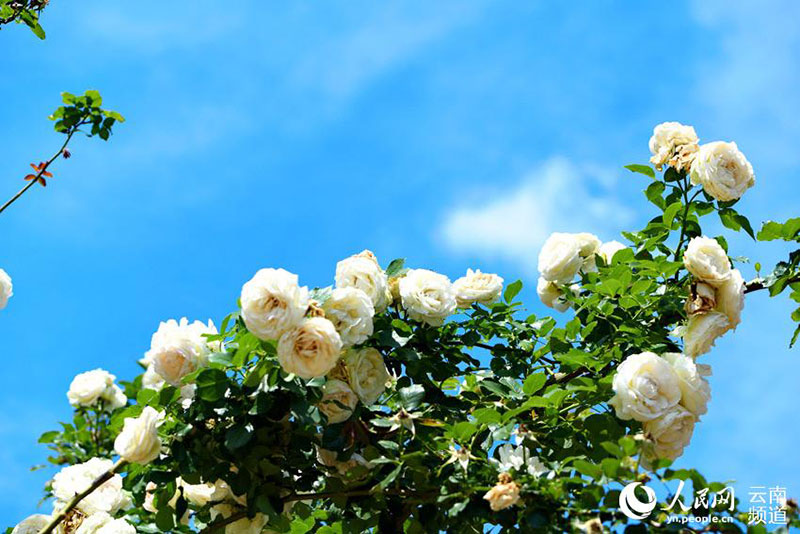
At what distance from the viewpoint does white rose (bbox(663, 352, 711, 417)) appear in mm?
2344

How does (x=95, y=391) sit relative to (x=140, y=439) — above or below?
above

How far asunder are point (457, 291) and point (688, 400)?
87 cm

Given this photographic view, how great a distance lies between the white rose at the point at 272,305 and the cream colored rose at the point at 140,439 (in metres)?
0.44

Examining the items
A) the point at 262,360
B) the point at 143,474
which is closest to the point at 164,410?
the point at 143,474

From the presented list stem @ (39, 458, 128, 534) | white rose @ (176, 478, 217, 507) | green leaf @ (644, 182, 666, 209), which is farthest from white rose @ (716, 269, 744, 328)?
stem @ (39, 458, 128, 534)

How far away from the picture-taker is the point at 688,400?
2.35 meters

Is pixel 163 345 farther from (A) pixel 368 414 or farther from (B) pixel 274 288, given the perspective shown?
(A) pixel 368 414

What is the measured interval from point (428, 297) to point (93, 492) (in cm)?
126

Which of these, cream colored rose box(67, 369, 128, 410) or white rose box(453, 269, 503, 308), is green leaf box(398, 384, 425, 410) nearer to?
white rose box(453, 269, 503, 308)

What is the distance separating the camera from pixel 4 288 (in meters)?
2.94

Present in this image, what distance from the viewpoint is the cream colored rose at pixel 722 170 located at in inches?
115

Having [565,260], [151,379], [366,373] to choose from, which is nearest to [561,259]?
[565,260]

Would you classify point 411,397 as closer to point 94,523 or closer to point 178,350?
point 178,350

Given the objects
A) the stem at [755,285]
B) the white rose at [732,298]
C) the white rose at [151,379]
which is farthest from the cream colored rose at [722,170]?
the white rose at [151,379]
